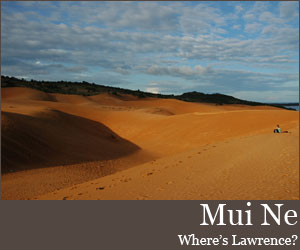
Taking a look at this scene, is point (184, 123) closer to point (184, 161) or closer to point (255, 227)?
point (184, 161)

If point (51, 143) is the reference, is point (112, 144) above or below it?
below

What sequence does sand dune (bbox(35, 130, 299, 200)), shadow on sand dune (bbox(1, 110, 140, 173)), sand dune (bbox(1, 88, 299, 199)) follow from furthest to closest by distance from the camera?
shadow on sand dune (bbox(1, 110, 140, 173)) < sand dune (bbox(1, 88, 299, 199)) < sand dune (bbox(35, 130, 299, 200))

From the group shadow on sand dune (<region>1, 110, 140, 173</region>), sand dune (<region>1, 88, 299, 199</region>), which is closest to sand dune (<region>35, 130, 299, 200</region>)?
sand dune (<region>1, 88, 299, 199</region>)

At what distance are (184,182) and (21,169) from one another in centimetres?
851

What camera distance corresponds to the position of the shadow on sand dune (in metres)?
14.4

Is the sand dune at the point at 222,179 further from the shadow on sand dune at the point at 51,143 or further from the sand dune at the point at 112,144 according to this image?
the shadow on sand dune at the point at 51,143

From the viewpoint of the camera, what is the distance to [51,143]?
17469 millimetres

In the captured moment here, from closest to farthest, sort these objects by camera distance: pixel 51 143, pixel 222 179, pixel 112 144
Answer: pixel 222 179 → pixel 51 143 → pixel 112 144

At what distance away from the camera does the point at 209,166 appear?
368 inches

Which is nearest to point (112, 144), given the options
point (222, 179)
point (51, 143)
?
point (51, 143)

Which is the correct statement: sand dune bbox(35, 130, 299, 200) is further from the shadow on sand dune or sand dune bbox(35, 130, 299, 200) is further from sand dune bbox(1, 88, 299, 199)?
the shadow on sand dune

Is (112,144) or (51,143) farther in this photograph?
(112,144)

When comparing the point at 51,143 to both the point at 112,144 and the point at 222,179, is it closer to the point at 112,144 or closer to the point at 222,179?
the point at 112,144

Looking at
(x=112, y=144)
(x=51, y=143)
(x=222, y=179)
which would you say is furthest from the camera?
(x=112, y=144)
